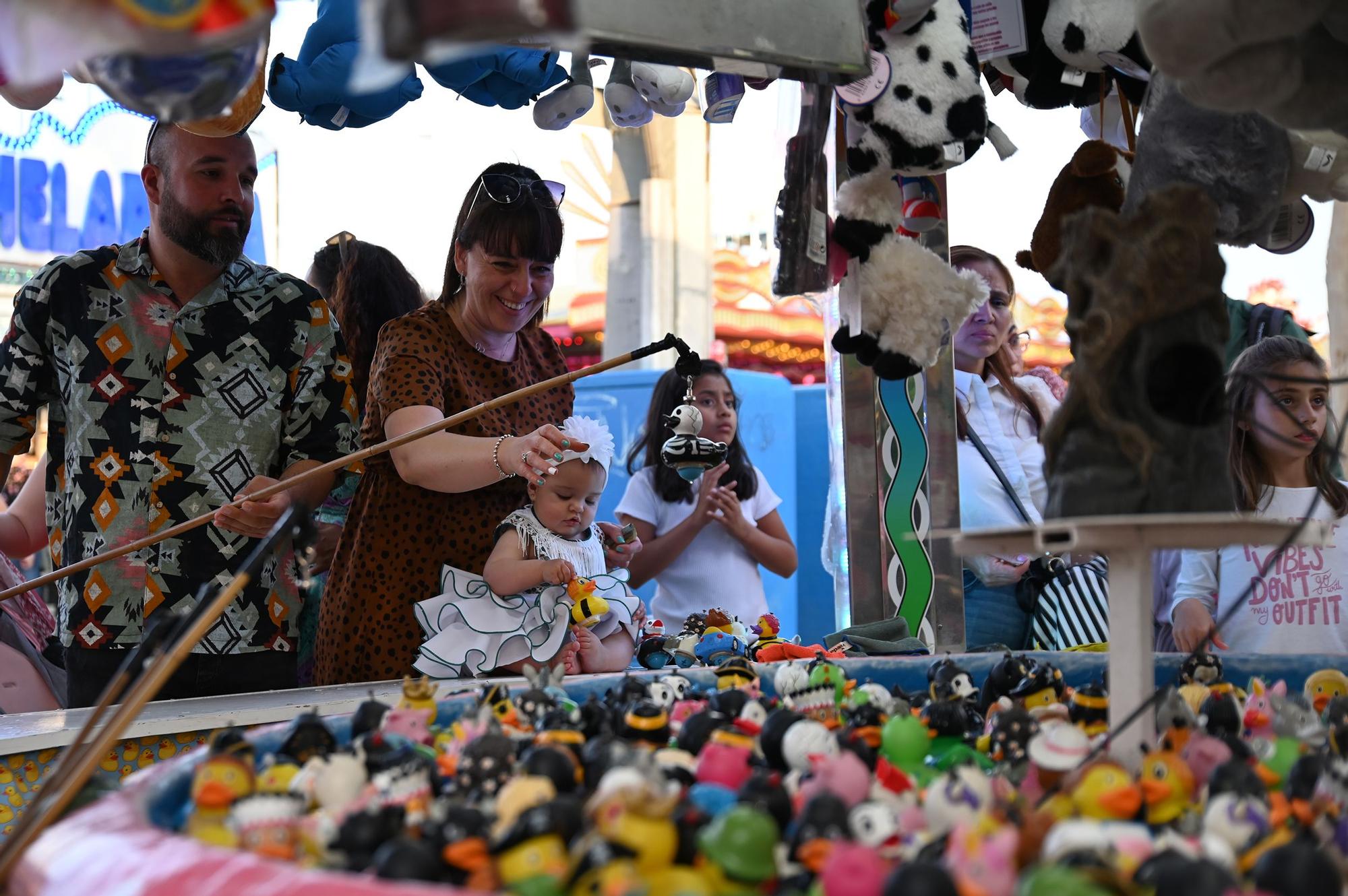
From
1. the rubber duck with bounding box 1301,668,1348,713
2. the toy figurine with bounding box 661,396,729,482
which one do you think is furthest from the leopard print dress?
the rubber duck with bounding box 1301,668,1348,713

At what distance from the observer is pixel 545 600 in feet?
8.07

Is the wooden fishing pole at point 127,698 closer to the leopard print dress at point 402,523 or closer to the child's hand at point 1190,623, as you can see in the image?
the leopard print dress at point 402,523

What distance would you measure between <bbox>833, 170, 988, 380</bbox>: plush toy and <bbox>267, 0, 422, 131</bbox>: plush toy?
3.04 feet

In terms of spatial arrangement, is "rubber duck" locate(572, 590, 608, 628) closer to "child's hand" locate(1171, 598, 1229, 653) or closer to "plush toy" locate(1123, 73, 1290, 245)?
"child's hand" locate(1171, 598, 1229, 653)

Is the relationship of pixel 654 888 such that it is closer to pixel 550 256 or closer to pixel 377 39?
pixel 377 39

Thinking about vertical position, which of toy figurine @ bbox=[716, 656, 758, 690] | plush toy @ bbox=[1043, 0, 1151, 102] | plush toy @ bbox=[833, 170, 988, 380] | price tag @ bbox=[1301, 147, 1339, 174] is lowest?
toy figurine @ bbox=[716, 656, 758, 690]

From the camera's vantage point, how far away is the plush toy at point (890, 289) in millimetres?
1949

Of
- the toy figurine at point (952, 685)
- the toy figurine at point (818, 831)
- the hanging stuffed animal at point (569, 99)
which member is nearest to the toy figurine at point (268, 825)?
the toy figurine at point (818, 831)

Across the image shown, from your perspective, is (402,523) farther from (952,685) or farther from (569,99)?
(952,685)

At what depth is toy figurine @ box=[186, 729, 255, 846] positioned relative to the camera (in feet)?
3.23

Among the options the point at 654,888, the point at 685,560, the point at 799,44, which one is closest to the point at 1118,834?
the point at 654,888

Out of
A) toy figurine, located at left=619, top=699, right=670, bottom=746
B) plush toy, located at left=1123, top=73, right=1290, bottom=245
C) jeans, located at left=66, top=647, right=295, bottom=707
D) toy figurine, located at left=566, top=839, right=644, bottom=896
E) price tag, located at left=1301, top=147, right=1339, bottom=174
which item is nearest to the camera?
toy figurine, located at left=566, top=839, right=644, bottom=896

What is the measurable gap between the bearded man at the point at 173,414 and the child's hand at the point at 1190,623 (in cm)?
172

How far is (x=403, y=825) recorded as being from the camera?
0.99 metres
